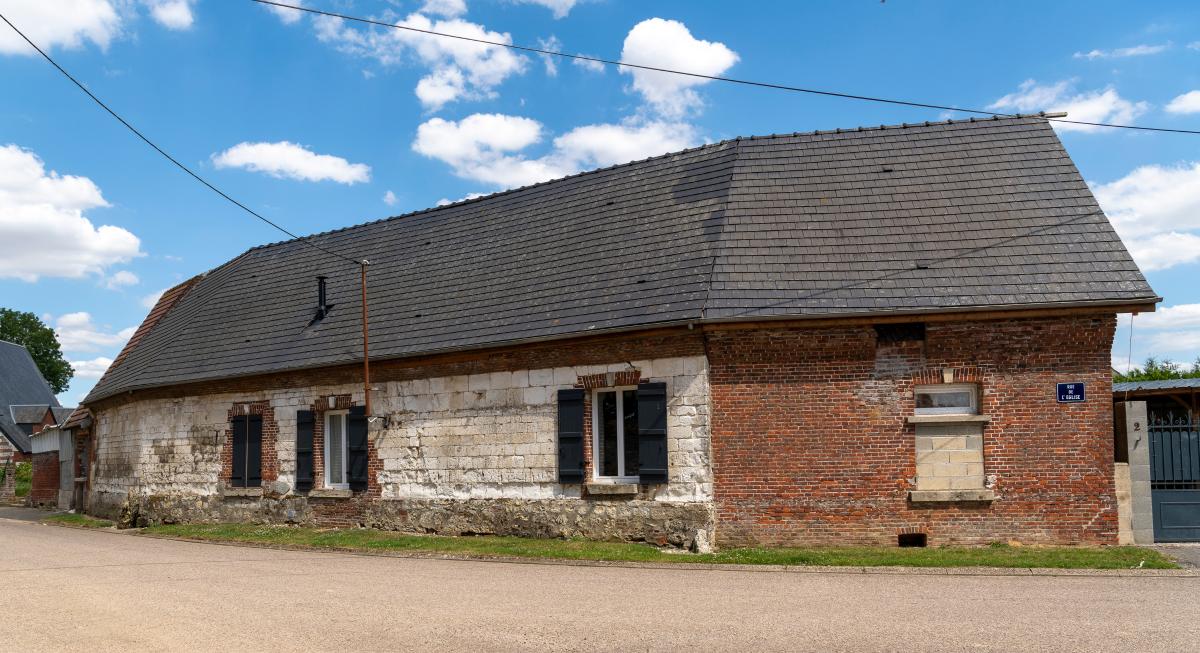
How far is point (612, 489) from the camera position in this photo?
13.9 m

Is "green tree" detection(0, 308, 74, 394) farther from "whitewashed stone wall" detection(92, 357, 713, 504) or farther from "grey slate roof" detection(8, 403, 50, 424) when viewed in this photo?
"whitewashed stone wall" detection(92, 357, 713, 504)

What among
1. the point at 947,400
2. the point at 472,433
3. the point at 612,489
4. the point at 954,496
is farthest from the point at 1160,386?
the point at 472,433

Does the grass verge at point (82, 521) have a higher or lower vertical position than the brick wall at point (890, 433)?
lower

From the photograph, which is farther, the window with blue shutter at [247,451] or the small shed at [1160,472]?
the window with blue shutter at [247,451]

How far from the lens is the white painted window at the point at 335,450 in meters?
17.5

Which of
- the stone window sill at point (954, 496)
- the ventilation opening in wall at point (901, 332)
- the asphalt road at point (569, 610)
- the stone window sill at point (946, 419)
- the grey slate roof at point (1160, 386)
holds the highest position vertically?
the ventilation opening in wall at point (901, 332)

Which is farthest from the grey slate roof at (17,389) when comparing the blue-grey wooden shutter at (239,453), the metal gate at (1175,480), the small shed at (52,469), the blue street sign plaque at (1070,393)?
the metal gate at (1175,480)

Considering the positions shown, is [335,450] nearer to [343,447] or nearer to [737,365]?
[343,447]

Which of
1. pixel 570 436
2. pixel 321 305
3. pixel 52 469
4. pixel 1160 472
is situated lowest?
pixel 52 469

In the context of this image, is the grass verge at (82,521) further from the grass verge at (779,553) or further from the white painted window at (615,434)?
the white painted window at (615,434)

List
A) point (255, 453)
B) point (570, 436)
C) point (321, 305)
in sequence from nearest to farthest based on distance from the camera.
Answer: point (570, 436), point (255, 453), point (321, 305)

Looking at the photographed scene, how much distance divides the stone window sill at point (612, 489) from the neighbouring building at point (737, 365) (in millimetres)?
40

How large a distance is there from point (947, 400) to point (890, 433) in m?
0.96

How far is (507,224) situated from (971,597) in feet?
40.1
